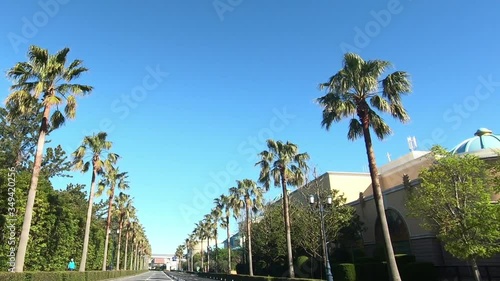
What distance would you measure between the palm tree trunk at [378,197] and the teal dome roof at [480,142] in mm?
22845

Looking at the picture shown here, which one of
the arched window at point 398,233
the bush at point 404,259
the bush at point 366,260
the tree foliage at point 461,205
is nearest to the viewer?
the tree foliage at point 461,205

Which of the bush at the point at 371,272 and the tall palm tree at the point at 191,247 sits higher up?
the tall palm tree at the point at 191,247

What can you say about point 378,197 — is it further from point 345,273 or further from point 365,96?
point 345,273

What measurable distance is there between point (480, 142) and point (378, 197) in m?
26.1

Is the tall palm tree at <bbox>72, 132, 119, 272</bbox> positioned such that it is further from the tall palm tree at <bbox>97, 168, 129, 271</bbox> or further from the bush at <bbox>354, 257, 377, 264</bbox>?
the bush at <bbox>354, 257, 377, 264</bbox>

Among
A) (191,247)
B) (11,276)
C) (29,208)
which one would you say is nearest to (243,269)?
(29,208)

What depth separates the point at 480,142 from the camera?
38.7m

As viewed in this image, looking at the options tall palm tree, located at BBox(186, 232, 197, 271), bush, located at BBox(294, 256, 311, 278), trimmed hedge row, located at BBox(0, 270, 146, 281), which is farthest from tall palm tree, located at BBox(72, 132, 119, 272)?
tall palm tree, located at BBox(186, 232, 197, 271)

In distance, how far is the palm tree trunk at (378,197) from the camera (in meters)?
18.0

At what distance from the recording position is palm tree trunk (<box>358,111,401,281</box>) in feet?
58.9

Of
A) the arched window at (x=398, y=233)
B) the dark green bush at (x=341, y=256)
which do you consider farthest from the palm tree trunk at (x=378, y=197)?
the dark green bush at (x=341, y=256)

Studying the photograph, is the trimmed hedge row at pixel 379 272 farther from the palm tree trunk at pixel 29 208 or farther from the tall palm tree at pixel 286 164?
the palm tree trunk at pixel 29 208

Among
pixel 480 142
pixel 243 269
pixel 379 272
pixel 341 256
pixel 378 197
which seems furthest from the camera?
pixel 243 269

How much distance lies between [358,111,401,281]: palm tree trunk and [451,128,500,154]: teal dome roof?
75.0 feet
